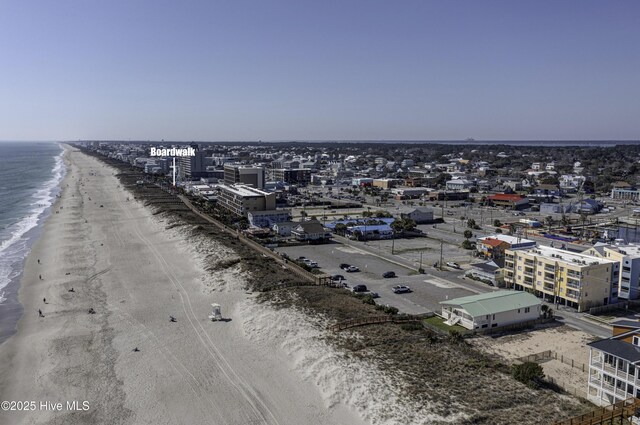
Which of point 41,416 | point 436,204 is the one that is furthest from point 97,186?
point 41,416

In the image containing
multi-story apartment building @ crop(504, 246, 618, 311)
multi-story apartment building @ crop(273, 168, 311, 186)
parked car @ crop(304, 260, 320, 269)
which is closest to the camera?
multi-story apartment building @ crop(504, 246, 618, 311)

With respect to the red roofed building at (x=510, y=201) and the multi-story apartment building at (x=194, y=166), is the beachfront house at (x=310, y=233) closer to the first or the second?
the red roofed building at (x=510, y=201)

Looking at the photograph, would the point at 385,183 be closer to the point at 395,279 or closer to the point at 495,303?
the point at 395,279

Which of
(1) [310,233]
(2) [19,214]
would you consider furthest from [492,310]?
(2) [19,214]

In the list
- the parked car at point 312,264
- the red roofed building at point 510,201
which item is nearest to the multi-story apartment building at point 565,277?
the parked car at point 312,264

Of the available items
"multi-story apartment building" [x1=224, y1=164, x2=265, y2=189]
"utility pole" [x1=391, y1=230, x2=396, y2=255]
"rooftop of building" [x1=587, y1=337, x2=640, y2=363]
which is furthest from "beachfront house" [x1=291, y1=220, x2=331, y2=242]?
"multi-story apartment building" [x1=224, y1=164, x2=265, y2=189]

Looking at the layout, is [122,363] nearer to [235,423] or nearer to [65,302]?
[235,423]

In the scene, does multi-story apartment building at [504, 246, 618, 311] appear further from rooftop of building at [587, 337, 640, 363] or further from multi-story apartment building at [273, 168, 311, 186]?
multi-story apartment building at [273, 168, 311, 186]
